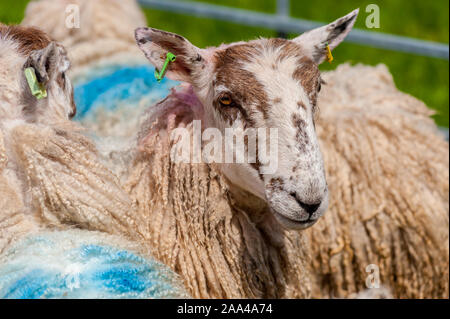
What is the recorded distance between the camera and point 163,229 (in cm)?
303

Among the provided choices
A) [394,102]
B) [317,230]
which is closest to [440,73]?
[394,102]

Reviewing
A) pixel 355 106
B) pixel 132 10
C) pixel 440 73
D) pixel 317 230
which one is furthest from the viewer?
pixel 440 73

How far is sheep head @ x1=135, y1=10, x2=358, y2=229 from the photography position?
2.70 meters

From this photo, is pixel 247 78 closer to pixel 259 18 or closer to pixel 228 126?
pixel 228 126

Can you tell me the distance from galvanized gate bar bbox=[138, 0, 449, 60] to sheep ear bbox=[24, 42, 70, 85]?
2.47 m

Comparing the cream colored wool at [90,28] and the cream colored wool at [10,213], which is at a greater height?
the cream colored wool at [90,28]

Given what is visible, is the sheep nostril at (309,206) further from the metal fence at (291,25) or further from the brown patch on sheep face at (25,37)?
the metal fence at (291,25)

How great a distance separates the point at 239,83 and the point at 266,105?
0.47 ft

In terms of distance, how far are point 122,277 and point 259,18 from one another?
133 inches

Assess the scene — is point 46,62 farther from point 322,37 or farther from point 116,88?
point 116,88

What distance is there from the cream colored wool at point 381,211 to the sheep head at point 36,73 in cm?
139

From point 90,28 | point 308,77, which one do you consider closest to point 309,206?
point 308,77

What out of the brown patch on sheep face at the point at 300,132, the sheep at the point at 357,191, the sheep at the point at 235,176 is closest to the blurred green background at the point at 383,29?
the sheep at the point at 357,191

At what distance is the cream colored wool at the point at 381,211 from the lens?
3.69 meters
